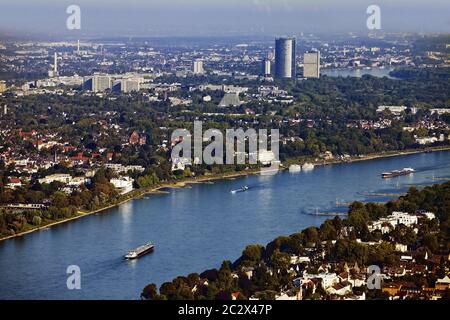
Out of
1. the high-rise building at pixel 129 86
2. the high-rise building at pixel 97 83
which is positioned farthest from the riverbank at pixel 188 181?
the high-rise building at pixel 97 83

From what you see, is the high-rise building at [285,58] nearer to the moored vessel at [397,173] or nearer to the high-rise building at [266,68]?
the high-rise building at [266,68]

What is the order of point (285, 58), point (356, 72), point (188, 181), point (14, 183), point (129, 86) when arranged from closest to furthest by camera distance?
point (14, 183) → point (188, 181) → point (129, 86) → point (285, 58) → point (356, 72)

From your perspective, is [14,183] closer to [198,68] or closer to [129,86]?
[129,86]

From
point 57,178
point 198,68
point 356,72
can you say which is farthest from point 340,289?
point 356,72

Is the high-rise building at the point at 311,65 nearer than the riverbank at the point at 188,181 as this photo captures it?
No
